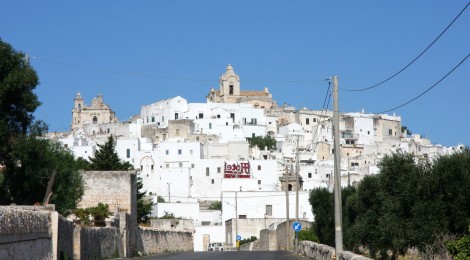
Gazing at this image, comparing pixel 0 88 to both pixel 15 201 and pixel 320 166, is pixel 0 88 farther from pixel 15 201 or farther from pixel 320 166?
pixel 320 166

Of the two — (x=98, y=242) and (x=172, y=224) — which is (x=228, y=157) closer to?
(x=172, y=224)

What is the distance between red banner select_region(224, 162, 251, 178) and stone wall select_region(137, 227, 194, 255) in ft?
218

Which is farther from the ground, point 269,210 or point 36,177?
point 36,177

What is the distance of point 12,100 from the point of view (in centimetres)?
4222

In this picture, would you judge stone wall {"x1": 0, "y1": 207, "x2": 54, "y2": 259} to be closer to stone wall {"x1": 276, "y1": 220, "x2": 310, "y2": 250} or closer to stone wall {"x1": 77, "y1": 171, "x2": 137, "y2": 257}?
stone wall {"x1": 77, "y1": 171, "x2": 137, "y2": 257}

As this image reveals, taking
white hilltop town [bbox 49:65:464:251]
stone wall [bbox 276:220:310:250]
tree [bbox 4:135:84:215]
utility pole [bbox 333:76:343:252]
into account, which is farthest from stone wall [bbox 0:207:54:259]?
white hilltop town [bbox 49:65:464:251]

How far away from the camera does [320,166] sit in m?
149

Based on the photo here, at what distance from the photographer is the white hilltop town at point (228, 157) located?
354 feet

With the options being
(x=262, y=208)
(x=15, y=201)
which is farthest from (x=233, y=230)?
(x=15, y=201)

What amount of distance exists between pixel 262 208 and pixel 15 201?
66726 mm

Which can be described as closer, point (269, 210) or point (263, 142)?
point (269, 210)

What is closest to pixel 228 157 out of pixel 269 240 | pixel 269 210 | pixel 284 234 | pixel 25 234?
pixel 269 210

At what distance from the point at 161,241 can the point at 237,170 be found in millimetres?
83611

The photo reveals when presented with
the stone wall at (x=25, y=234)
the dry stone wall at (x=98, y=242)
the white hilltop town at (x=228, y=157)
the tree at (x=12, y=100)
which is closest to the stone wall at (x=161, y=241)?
the dry stone wall at (x=98, y=242)
